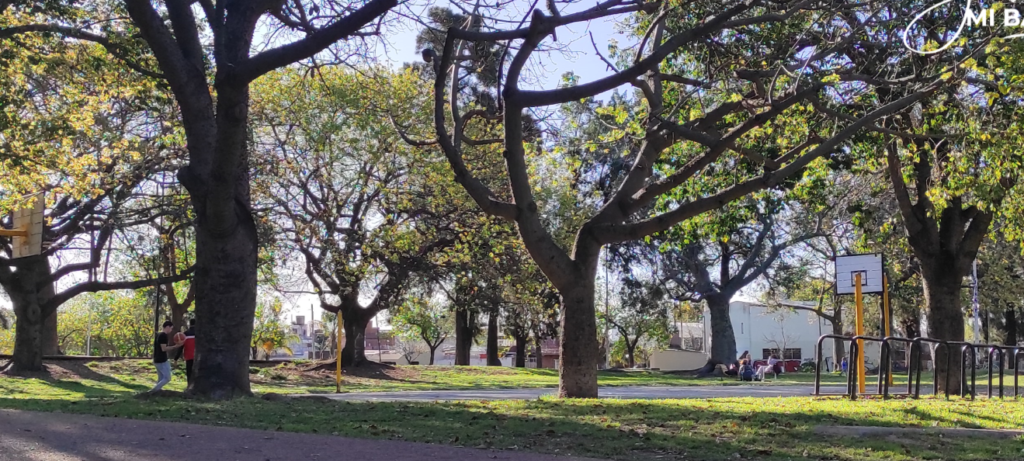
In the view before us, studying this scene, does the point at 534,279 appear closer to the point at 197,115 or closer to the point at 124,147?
the point at 124,147

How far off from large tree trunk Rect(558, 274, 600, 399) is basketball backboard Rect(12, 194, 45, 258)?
9.57 metres

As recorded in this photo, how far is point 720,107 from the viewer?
1327cm

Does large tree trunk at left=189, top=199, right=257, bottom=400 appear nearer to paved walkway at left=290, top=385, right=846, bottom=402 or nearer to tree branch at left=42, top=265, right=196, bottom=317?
paved walkway at left=290, top=385, right=846, bottom=402

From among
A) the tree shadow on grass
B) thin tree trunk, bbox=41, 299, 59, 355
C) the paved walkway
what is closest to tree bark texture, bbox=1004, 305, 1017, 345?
the paved walkway

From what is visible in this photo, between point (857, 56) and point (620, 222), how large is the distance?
483 centimetres

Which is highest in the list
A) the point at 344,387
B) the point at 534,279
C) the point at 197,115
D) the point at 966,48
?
the point at 966,48

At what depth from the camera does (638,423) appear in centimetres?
880

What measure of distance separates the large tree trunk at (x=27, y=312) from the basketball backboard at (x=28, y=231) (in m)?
9.03

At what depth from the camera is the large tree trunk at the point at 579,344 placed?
1198 cm

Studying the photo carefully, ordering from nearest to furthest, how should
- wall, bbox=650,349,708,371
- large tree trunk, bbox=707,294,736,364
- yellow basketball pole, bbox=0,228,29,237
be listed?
yellow basketball pole, bbox=0,228,29,237 → large tree trunk, bbox=707,294,736,364 → wall, bbox=650,349,708,371

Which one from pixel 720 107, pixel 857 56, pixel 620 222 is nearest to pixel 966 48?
pixel 857 56

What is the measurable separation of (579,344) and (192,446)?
228 inches

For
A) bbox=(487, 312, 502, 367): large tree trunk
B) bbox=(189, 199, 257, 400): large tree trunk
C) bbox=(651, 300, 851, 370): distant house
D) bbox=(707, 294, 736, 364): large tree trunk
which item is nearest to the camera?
bbox=(189, 199, 257, 400): large tree trunk

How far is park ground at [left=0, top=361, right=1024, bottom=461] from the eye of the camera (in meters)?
7.39
